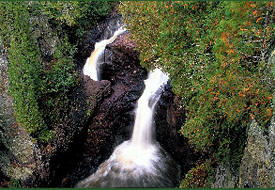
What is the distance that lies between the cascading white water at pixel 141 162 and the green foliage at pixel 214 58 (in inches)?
136

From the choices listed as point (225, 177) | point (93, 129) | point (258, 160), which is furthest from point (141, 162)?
point (258, 160)

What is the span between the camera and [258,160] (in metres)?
5.30

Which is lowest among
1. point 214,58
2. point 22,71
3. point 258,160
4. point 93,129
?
point 93,129

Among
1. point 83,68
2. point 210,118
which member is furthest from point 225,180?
point 83,68

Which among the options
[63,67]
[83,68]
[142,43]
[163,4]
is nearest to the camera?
[163,4]

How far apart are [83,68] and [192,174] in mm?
8403

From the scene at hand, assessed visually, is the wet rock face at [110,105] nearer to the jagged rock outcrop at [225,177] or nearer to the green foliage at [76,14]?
the green foliage at [76,14]

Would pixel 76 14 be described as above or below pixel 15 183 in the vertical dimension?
above

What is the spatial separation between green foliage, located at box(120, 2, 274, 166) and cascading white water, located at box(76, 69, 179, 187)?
3447 mm

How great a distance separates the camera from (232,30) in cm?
535

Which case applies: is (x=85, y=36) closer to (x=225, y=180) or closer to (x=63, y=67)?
(x=63, y=67)

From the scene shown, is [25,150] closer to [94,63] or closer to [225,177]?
[94,63]

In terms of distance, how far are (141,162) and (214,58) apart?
262 inches

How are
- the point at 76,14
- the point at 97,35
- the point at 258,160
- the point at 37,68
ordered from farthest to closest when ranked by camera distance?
the point at 97,35 < the point at 76,14 < the point at 37,68 < the point at 258,160
